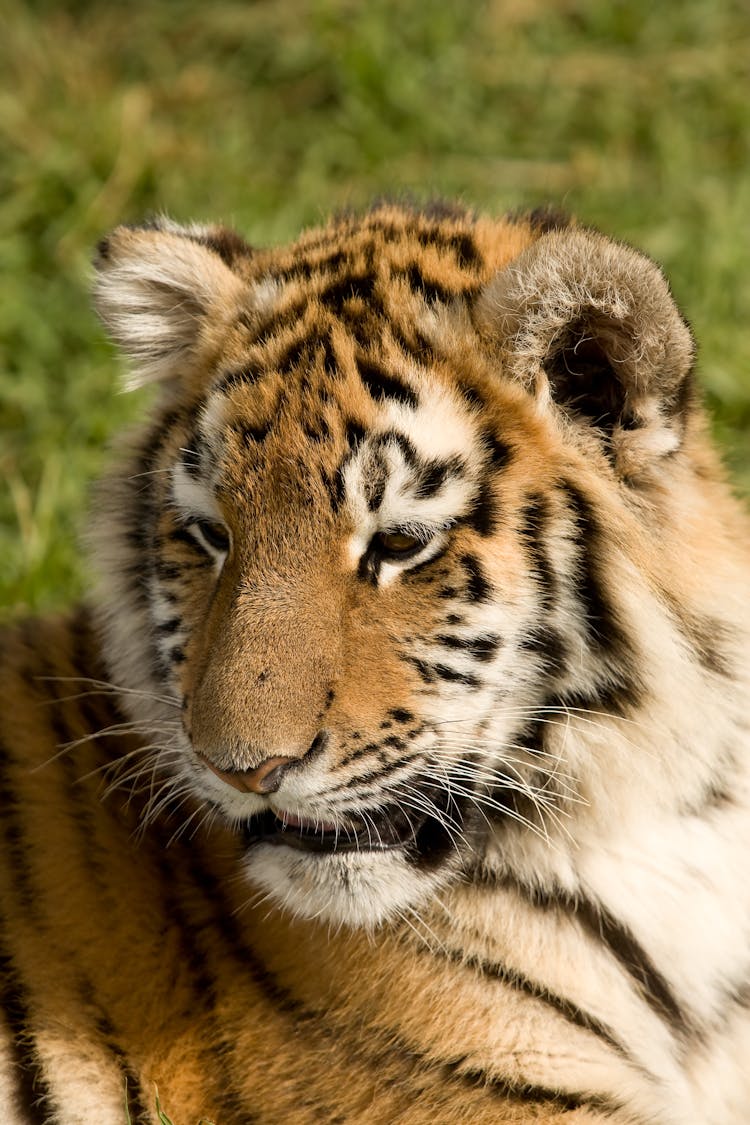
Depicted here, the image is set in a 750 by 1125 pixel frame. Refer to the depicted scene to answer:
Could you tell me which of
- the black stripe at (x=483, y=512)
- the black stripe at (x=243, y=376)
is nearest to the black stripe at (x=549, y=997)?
the black stripe at (x=483, y=512)

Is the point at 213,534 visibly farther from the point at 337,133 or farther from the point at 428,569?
the point at 337,133

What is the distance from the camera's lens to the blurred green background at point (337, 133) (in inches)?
180

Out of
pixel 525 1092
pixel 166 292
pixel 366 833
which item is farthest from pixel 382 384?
pixel 525 1092

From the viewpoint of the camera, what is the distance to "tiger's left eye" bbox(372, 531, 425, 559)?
7.10 feet

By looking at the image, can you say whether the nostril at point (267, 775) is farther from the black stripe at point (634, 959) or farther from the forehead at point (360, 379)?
the black stripe at point (634, 959)

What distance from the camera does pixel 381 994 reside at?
7.73 feet

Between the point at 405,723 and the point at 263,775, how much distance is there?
0.78ft

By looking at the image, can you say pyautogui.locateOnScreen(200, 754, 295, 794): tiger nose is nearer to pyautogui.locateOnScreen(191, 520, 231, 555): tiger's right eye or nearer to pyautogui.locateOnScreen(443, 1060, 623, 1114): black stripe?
pyautogui.locateOnScreen(191, 520, 231, 555): tiger's right eye

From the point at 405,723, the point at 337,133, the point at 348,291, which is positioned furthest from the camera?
the point at 337,133

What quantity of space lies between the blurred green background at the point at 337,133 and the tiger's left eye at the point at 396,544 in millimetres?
2296

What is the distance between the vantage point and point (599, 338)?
2.19m

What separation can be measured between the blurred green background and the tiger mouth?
2249 mm

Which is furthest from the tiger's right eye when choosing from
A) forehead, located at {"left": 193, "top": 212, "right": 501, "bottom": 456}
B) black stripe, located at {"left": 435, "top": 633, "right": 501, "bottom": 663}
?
black stripe, located at {"left": 435, "top": 633, "right": 501, "bottom": 663}

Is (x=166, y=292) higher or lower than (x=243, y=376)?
higher
